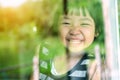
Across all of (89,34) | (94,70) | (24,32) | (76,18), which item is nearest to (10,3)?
(24,32)

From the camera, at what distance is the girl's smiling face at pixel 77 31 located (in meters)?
1.54

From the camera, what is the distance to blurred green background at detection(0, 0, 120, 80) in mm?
1655

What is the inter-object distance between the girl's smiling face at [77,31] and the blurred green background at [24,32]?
0.17 feet

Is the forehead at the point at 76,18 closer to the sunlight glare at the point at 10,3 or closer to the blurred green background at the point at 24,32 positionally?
the blurred green background at the point at 24,32

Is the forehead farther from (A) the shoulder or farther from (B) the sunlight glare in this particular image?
(B) the sunlight glare

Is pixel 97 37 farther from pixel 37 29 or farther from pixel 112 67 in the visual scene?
pixel 37 29

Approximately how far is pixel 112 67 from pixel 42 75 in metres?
0.44

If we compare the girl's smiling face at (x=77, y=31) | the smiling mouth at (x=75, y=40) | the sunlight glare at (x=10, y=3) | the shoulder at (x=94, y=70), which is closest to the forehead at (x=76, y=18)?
the girl's smiling face at (x=77, y=31)

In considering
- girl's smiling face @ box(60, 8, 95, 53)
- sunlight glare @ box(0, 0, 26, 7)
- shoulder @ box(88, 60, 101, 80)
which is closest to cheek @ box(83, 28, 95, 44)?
girl's smiling face @ box(60, 8, 95, 53)

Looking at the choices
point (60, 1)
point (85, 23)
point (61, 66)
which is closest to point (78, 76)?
point (61, 66)

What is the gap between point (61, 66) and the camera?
1.61 m

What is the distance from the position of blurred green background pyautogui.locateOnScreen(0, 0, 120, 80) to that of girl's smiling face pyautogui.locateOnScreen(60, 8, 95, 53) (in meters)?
0.05

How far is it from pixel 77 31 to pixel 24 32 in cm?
45

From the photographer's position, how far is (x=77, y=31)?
156cm
